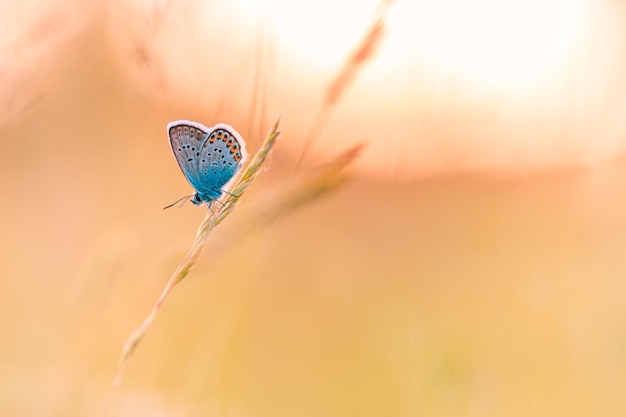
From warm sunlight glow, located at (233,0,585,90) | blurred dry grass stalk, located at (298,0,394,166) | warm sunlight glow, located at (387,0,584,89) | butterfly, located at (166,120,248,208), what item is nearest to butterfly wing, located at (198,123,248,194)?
butterfly, located at (166,120,248,208)

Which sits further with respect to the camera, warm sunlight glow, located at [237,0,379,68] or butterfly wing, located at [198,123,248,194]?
warm sunlight glow, located at [237,0,379,68]

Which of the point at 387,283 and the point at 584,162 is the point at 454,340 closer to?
the point at 387,283

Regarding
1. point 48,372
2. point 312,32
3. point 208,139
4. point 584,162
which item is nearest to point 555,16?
point 584,162

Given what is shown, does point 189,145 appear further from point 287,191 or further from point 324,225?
point 324,225

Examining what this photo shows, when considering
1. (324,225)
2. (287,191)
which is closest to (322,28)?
(324,225)

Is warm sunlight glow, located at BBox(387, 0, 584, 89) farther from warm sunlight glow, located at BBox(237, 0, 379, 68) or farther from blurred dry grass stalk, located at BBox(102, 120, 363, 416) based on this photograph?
blurred dry grass stalk, located at BBox(102, 120, 363, 416)

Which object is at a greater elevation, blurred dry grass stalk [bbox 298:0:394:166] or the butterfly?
blurred dry grass stalk [bbox 298:0:394:166]

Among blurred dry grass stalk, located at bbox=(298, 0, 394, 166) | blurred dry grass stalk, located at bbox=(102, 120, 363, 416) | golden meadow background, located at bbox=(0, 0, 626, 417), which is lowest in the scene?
golden meadow background, located at bbox=(0, 0, 626, 417)
